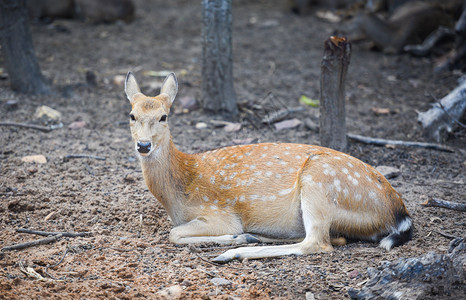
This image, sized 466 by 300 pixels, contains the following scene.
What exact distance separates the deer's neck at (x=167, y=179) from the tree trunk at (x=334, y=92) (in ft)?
7.67

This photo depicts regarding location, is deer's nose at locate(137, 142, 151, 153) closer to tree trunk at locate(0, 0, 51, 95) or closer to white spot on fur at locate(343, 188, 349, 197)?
white spot on fur at locate(343, 188, 349, 197)

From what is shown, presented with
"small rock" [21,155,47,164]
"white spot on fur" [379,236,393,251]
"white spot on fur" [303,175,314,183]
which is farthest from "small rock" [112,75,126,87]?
"white spot on fur" [379,236,393,251]

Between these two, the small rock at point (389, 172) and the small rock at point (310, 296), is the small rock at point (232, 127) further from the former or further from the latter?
the small rock at point (310, 296)

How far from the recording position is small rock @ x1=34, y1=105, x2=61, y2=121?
7746 mm

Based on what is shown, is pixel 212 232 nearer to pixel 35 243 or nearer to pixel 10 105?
pixel 35 243

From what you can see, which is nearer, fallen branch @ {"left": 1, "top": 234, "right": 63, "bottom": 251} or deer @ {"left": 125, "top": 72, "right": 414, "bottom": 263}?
fallen branch @ {"left": 1, "top": 234, "right": 63, "bottom": 251}

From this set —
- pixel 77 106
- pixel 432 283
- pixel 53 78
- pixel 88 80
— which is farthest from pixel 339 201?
pixel 53 78

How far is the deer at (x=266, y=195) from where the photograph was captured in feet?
15.2

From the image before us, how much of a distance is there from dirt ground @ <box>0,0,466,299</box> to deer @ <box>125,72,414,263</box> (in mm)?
184

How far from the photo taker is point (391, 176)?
6199 mm

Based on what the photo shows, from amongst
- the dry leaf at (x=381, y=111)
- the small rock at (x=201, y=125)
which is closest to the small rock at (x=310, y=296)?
the small rock at (x=201, y=125)

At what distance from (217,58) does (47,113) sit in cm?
282

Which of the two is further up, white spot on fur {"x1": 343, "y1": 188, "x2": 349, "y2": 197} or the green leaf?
white spot on fur {"x1": 343, "y1": 188, "x2": 349, "y2": 197}

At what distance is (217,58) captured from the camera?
304 inches
